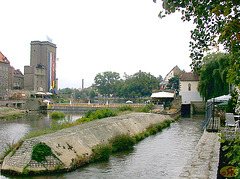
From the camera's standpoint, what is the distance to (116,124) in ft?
58.3

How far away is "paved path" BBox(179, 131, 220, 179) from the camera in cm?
782

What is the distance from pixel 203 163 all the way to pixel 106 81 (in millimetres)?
105477

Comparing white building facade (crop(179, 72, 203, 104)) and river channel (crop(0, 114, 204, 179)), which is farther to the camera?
white building facade (crop(179, 72, 203, 104))

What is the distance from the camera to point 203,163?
900cm

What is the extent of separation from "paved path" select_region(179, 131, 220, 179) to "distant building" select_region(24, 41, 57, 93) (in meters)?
86.6

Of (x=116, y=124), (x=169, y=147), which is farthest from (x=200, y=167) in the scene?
(x=116, y=124)

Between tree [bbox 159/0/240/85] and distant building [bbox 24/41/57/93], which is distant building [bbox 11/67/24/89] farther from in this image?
tree [bbox 159/0/240/85]

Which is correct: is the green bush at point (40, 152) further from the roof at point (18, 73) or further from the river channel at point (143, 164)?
the roof at point (18, 73)

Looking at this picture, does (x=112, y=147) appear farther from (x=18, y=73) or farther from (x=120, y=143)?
(x=18, y=73)

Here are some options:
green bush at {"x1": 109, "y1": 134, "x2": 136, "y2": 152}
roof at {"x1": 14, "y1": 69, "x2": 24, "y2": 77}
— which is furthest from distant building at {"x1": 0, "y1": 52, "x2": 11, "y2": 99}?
green bush at {"x1": 109, "y1": 134, "x2": 136, "y2": 152}

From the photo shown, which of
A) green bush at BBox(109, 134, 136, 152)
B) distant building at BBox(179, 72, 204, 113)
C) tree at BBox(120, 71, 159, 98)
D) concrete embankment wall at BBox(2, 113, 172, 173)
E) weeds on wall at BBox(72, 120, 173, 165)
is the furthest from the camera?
tree at BBox(120, 71, 159, 98)

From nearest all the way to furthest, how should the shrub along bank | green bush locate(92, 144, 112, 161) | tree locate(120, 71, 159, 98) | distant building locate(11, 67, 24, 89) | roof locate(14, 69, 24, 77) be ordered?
the shrub along bank, green bush locate(92, 144, 112, 161), tree locate(120, 71, 159, 98), distant building locate(11, 67, 24, 89), roof locate(14, 69, 24, 77)

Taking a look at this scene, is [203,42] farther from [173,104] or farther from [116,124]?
[173,104]

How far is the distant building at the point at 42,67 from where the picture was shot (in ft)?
301
